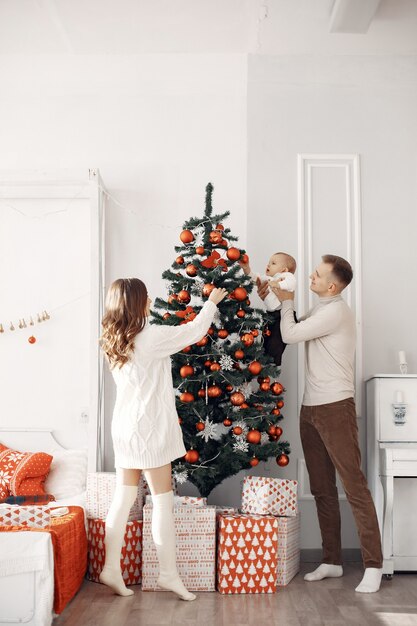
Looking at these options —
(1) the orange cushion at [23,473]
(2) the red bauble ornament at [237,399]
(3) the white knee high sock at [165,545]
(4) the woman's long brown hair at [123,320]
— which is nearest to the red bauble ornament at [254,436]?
(2) the red bauble ornament at [237,399]

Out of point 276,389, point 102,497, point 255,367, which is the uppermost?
point 255,367

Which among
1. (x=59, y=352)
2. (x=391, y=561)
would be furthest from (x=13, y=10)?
(x=391, y=561)

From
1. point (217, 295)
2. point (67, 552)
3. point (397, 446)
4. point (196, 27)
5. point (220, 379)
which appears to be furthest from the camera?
point (196, 27)

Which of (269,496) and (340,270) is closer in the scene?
(269,496)

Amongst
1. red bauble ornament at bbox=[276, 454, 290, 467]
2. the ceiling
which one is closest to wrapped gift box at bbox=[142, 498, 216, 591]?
red bauble ornament at bbox=[276, 454, 290, 467]

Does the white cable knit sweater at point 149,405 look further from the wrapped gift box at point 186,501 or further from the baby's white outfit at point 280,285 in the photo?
the baby's white outfit at point 280,285

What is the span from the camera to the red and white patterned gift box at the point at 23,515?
3.50 m

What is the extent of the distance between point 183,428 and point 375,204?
180 centimetres

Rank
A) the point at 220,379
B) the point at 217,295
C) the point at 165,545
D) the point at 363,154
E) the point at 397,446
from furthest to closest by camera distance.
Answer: the point at 363,154 → the point at 397,446 → the point at 220,379 → the point at 217,295 → the point at 165,545

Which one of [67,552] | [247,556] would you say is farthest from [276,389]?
[67,552]

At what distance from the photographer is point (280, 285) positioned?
376 centimetres

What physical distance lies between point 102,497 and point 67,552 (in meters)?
0.60

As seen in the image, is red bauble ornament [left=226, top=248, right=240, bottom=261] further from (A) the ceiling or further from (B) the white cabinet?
(A) the ceiling

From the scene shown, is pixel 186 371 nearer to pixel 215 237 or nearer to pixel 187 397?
pixel 187 397
